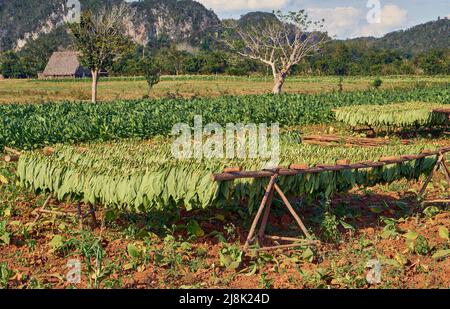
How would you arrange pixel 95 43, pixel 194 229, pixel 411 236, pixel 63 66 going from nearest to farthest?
pixel 194 229 < pixel 411 236 < pixel 95 43 < pixel 63 66

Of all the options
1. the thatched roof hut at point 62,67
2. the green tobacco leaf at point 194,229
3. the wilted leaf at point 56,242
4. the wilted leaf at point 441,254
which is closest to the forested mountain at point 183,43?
the thatched roof hut at point 62,67

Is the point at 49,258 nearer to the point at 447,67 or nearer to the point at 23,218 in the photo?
the point at 23,218

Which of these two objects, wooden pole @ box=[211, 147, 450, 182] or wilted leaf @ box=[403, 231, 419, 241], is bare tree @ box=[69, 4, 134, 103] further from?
wilted leaf @ box=[403, 231, 419, 241]

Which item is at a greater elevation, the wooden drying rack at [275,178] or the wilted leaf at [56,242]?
the wooden drying rack at [275,178]

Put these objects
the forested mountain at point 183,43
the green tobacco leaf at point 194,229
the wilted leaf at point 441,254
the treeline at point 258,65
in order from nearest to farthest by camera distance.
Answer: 1. the wilted leaf at point 441,254
2. the green tobacco leaf at point 194,229
3. the treeline at point 258,65
4. the forested mountain at point 183,43

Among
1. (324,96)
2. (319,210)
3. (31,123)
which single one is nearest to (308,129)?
(324,96)

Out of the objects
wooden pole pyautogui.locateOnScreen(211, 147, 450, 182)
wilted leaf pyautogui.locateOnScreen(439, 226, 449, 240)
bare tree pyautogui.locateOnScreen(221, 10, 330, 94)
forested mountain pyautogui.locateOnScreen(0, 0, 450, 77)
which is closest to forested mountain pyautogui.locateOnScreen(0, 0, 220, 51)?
forested mountain pyautogui.locateOnScreen(0, 0, 450, 77)

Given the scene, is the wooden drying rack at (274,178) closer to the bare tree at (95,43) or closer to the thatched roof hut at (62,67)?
the bare tree at (95,43)

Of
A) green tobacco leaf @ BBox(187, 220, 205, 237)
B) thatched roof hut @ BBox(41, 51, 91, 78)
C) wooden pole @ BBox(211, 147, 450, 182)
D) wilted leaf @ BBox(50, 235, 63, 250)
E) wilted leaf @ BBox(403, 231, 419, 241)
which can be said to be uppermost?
thatched roof hut @ BBox(41, 51, 91, 78)

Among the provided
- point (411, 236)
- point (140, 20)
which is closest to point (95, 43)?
point (411, 236)

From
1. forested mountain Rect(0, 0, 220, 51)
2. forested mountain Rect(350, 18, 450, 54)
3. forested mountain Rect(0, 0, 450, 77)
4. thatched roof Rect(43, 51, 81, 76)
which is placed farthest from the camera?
forested mountain Rect(350, 18, 450, 54)

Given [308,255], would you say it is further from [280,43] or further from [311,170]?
[280,43]

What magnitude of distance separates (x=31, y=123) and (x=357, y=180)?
1189 cm
